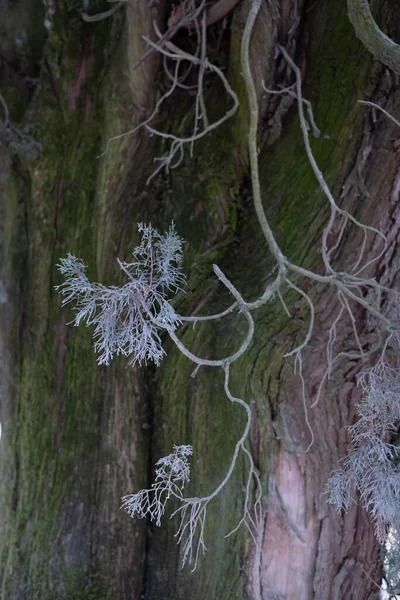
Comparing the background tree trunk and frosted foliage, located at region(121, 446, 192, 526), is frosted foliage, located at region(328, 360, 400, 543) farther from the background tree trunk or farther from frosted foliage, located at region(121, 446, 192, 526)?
frosted foliage, located at region(121, 446, 192, 526)

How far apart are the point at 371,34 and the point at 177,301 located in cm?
91

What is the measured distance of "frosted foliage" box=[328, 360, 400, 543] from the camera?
1687 millimetres

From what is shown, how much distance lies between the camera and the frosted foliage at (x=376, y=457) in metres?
1.69

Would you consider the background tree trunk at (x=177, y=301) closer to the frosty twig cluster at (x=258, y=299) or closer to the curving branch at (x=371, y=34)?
the frosty twig cluster at (x=258, y=299)

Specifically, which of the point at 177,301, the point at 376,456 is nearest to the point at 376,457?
the point at 376,456

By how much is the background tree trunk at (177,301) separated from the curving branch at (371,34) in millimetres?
251

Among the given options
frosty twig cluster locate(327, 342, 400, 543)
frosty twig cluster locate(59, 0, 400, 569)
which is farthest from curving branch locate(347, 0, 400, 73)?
frosty twig cluster locate(327, 342, 400, 543)

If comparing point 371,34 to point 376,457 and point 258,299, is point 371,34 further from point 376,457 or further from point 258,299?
point 376,457

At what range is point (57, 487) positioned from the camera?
196cm

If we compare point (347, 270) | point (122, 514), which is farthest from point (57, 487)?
point (347, 270)

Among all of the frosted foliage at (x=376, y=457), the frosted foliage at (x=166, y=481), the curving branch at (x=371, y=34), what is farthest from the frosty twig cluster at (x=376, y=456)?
the curving branch at (x=371, y=34)

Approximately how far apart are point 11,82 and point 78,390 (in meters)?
1.14

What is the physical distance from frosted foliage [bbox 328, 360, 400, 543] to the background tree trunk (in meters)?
0.06

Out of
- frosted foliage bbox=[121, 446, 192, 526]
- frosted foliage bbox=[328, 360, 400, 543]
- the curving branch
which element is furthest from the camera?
frosted foliage bbox=[328, 360, 400, 543]
